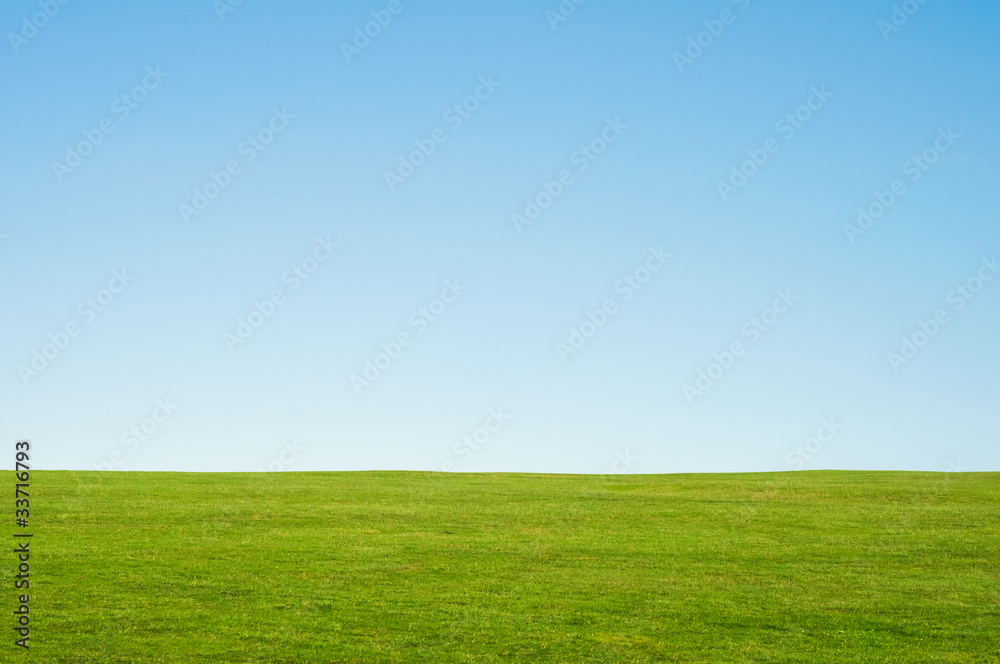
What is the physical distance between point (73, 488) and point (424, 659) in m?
30.4

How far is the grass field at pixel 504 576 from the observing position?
75.9 feet

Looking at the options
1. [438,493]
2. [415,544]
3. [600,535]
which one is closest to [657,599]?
[600,535]

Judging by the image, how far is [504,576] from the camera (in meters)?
28.8

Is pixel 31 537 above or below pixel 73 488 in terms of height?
below

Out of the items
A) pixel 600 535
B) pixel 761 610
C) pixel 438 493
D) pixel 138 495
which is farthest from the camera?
pixel 438 493

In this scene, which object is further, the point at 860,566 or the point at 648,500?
the point at 648,500

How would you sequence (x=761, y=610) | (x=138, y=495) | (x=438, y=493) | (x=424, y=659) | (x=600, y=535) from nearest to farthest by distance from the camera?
(x=424, y=659) < (x=761, y=610) < (x=600, y=535) < (x=138, y=495) < (x=438, y=493)

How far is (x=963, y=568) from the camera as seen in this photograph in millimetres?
31422

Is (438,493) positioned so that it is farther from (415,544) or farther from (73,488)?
(73,488)

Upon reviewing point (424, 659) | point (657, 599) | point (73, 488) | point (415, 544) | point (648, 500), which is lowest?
point (424, 659)

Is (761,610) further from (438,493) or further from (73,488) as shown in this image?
(73,488)

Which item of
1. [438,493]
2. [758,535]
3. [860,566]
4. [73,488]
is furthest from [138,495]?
[860,566]

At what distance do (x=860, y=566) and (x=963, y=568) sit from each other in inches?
160

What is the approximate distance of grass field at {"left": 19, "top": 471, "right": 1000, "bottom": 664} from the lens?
23125mm
